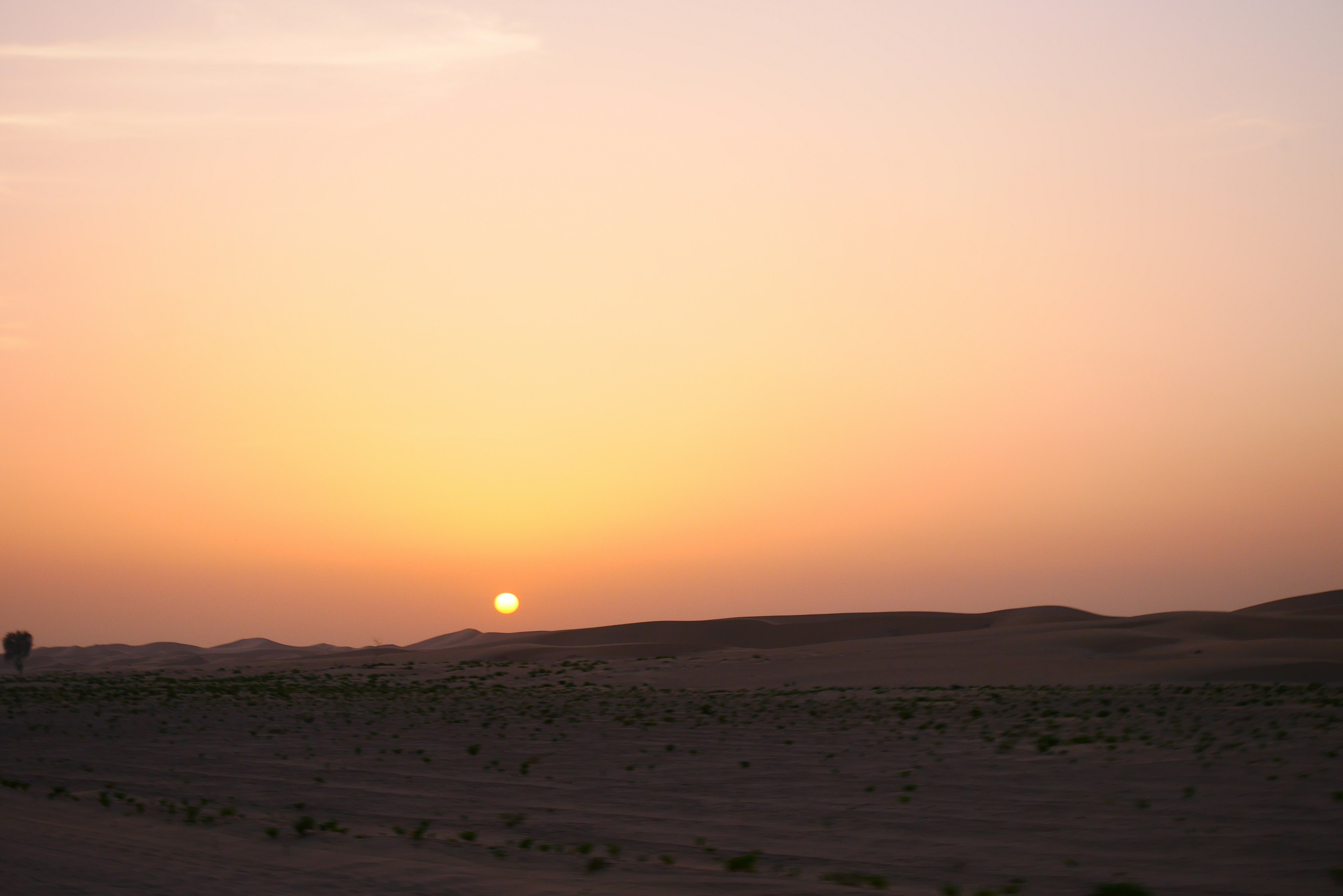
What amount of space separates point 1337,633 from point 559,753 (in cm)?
4540

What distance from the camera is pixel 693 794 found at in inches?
648

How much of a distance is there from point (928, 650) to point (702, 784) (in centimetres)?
3308

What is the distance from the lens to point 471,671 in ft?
157

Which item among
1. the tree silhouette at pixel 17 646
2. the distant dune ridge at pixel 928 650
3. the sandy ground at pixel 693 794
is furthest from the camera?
the tree silhouette at pixel 17 646

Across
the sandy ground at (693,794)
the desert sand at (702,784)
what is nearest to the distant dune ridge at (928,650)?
the desert sand at (702,784)

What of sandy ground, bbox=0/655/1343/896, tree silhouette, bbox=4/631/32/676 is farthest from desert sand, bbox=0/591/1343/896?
tree silhouette, bbox=4/631/32/676

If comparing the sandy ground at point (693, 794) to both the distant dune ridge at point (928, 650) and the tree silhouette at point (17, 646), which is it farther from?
the tree silhouette at point (17, 646)

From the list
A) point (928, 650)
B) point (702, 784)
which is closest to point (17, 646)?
point (928, 650)

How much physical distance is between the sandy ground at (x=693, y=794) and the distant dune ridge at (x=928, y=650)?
20.0 feet

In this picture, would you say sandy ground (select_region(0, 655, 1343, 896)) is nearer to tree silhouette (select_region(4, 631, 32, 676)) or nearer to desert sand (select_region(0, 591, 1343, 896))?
desert sand (select_region(0, 591, 1343, 896))

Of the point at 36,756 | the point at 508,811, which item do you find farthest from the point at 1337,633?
the point at 36,756

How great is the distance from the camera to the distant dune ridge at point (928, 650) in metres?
37.1

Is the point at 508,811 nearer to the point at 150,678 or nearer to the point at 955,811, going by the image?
the point at 955,811

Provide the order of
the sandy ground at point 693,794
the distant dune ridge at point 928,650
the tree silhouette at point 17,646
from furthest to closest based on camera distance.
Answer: the tree silhouette at point 17,646 < the distant dune ridge at point 928,650 < the sandy ground at point 693,794
